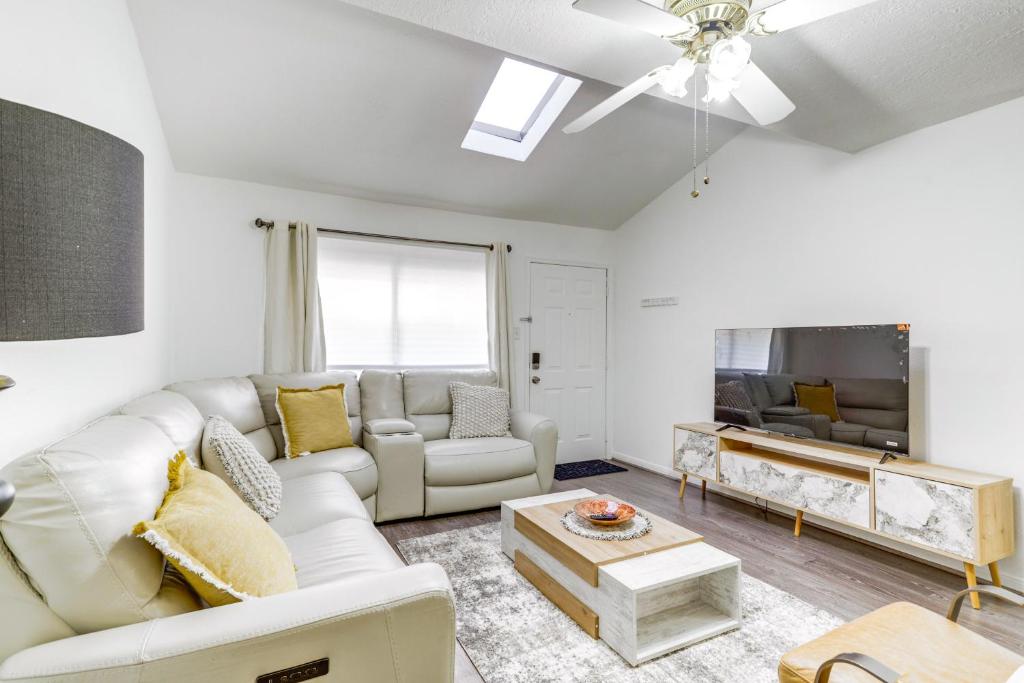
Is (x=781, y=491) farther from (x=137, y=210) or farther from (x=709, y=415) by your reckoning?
(x=137, y=210)

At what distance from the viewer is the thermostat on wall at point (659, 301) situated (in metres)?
4.32

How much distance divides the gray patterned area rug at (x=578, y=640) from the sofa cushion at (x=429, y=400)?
1382mm

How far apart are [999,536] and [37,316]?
3.44 meters

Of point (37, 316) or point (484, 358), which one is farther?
point (484, 358)

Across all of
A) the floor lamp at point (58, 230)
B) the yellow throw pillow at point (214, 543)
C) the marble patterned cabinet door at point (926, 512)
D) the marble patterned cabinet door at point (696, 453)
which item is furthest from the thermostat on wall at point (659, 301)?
the floor lamp at point (58, 230)

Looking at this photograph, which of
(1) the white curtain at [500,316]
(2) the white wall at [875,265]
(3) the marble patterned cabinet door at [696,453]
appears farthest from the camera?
(1) the white curtain at [500,316]

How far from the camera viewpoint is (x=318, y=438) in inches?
121

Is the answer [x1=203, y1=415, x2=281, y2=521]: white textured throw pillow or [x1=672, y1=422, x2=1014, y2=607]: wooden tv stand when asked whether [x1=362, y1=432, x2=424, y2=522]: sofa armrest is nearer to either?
[x1=203, y1=415, x2=281, y2=521]: white textured throw pillow

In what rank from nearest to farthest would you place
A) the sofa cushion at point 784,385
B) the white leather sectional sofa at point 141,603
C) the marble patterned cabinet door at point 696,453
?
the white leather sectional sofa at point 141,603
the sofa cushion at point 784,385
the marble patterned cabinet door at point 696,453

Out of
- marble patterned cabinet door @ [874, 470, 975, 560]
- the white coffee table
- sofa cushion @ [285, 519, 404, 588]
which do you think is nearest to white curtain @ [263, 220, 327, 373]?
sofa cushion @ [285, 519, 404, 588]

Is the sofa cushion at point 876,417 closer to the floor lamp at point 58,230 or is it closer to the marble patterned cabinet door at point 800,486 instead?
the marble patterned cabinet door at point 800,486

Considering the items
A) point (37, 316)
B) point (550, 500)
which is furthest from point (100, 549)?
point (550, 500)

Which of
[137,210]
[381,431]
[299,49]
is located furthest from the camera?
[381,431]

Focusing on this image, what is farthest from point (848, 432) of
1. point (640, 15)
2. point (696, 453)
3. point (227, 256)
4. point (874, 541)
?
point (227, 256)
